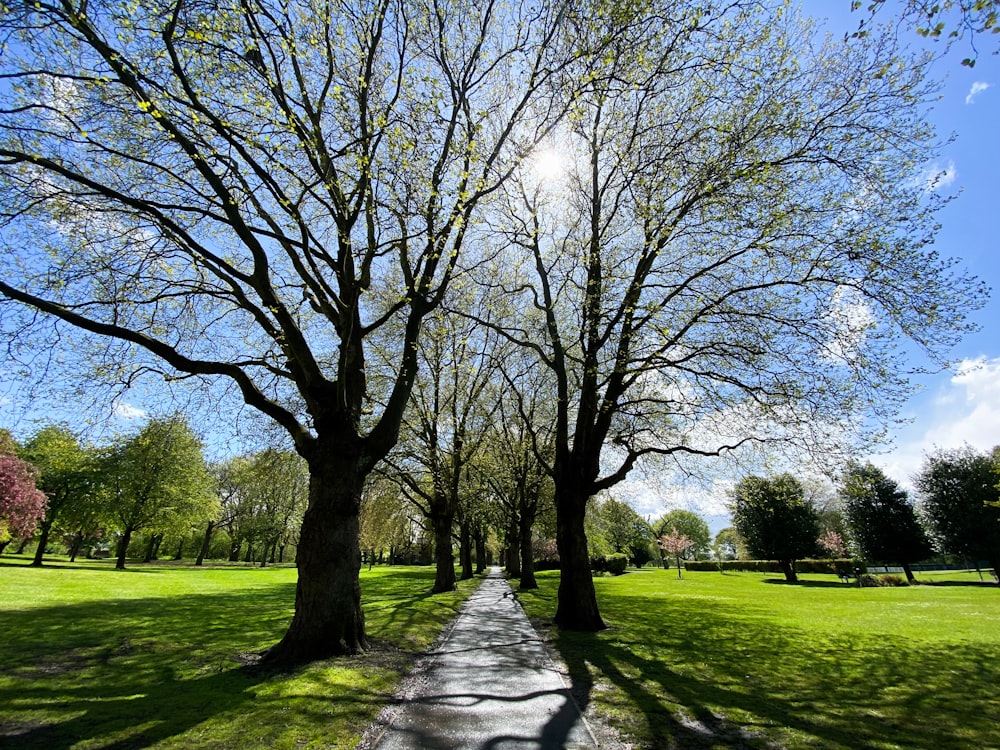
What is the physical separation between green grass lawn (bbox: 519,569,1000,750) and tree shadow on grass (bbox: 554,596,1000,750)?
2 cm

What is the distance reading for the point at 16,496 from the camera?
26.0 meters

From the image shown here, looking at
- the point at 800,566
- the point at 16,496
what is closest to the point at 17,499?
the point at 16,496

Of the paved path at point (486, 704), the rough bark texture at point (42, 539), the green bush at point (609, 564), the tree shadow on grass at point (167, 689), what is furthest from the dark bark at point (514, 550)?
the rough bark texture at point (42, 539)

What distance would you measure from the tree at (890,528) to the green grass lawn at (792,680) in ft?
106

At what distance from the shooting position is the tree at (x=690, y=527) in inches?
3431

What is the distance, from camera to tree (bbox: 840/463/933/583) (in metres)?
40.2

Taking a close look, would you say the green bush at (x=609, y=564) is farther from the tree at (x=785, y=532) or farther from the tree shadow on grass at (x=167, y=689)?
the tree shadow on grass at (x=167, y=689)

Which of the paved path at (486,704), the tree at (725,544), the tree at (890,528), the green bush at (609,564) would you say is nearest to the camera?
the paved path at (486,704)

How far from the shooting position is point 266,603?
1709 centimetres

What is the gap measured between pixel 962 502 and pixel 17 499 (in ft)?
212

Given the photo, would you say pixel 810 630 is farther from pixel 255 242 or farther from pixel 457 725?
pixel 255 242

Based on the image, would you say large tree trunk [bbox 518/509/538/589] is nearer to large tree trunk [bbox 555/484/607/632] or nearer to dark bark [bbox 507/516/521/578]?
dark bark [bbox 507/516/521/578]

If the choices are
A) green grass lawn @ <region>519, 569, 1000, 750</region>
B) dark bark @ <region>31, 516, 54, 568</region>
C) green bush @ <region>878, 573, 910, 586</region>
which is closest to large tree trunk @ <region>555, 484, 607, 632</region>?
green grass lawn @ <region>519, 569, 1000, 750</region>

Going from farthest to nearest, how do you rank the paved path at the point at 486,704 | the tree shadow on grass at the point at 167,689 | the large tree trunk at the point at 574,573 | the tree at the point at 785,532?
1. the tree at the point at 785,532
2. the large tree trunk at the point at 574,573
3. the paved path at the point at 486,704
4. the tree shadow on grass at the point at 167,689
